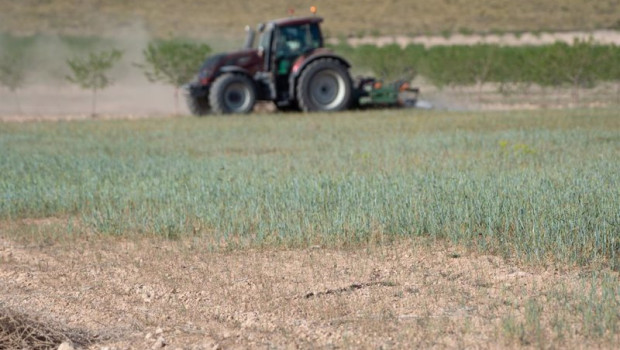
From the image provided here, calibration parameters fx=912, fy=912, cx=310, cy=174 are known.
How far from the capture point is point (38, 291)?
6684 millimetres

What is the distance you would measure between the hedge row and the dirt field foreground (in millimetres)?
23433

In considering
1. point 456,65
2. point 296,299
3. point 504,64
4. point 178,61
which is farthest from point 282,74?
point 296,299

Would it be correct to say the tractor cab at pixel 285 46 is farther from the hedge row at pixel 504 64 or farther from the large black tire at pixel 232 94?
the hedge row at pixel 504 64

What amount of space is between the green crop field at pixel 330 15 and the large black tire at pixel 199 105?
33.9 metres

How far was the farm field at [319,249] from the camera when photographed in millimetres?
5551

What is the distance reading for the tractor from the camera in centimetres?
2188

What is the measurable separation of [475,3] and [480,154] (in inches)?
2085

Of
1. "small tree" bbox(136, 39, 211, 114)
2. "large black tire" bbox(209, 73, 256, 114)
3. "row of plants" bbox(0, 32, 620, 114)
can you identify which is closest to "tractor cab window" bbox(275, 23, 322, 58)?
"large black tire" bbox(209, 73, 256, 114)

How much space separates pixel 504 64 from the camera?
31.8m

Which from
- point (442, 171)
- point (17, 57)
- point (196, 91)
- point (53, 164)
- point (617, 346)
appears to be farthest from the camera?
point (17, 57)

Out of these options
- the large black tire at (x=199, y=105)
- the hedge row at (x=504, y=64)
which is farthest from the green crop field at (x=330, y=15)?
the large black tire at (x=199, y=105)

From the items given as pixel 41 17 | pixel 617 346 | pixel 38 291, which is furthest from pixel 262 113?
pixel 41 17

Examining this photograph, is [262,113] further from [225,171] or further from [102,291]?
[102,291]

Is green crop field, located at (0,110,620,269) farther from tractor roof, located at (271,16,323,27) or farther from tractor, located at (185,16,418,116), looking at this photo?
tractor roof, located at (271,16,323,27)
